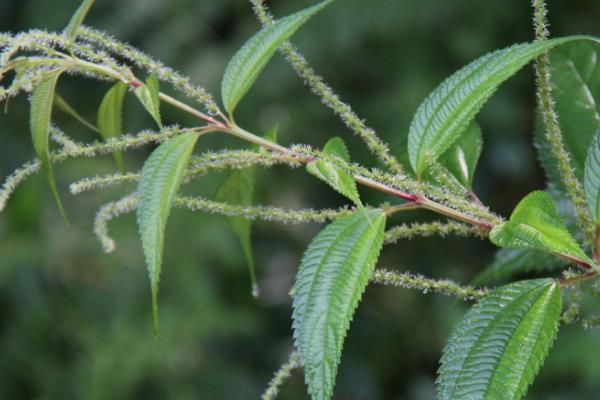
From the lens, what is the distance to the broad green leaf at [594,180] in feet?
2.68

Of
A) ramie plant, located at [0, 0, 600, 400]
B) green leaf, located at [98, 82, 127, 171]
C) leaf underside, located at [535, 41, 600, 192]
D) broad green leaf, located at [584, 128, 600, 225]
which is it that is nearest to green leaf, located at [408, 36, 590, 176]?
ramie plant, located at [0, 0, 600, 400]

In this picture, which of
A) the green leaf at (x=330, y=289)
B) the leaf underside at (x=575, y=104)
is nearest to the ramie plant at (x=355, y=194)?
the green leaf at (x=330, y=289)

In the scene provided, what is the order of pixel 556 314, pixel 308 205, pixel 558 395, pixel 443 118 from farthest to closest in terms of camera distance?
1. pixel 308 205
2. pixel 558 395
3. pixel 443 118
4. pixel 556 314

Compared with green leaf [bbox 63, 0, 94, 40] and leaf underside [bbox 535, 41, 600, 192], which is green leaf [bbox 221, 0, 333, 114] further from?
leaf underside [bbox 535, 41, 600, 192]

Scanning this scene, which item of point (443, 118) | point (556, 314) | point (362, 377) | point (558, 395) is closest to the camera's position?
point (556, 314)

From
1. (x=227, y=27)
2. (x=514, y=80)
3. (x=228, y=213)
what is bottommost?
(x=228, y=213)

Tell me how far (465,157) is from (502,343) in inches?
12.2

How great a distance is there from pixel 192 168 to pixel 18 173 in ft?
0.71

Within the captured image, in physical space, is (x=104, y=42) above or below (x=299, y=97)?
below

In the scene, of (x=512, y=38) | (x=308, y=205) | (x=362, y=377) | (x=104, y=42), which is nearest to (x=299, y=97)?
(x=308, y=205)

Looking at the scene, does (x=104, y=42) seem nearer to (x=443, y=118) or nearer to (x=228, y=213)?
(x=228, y=213)

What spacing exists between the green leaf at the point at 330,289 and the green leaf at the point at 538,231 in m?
0.13

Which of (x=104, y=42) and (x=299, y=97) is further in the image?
(x=299, y=97)

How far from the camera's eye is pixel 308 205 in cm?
379
